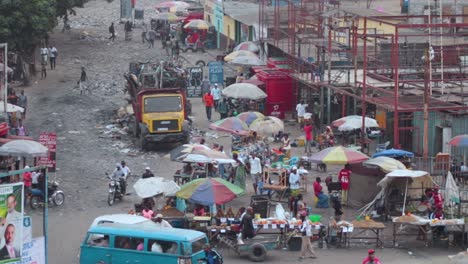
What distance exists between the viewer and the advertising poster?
2092cm

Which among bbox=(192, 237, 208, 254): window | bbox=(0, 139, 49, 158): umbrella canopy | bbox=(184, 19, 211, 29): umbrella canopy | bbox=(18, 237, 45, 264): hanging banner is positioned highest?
bbox=(184, 19, 211, 29): umbrella canopy

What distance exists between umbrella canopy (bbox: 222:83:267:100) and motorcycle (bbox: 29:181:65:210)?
41.5ft

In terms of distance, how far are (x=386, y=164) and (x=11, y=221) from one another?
12724 mm

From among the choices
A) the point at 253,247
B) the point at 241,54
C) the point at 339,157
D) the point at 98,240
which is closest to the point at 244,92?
the point at 241,54

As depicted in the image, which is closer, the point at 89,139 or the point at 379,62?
the point at 89,139

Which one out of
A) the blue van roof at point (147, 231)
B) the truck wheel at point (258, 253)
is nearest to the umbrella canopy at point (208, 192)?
the truck wheel at point (258, 253)

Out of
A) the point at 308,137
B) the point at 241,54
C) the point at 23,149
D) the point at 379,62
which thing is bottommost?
the point at 308,137

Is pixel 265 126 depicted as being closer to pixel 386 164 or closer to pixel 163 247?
pixel 386 164

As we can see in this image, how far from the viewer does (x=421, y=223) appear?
27781mm

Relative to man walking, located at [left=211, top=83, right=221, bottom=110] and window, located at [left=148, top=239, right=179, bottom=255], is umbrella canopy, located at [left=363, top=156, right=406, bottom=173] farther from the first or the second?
man walking, located at [left=211, top=83, right=221, bottom=110]

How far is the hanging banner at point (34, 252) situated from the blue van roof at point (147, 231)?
8.37ft

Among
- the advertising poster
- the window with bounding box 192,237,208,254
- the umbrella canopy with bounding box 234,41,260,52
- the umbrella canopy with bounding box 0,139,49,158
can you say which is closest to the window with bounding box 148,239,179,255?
the window with bounding box 192,237,208,254

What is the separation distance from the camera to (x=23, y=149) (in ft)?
101

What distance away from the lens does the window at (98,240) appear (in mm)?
24562
